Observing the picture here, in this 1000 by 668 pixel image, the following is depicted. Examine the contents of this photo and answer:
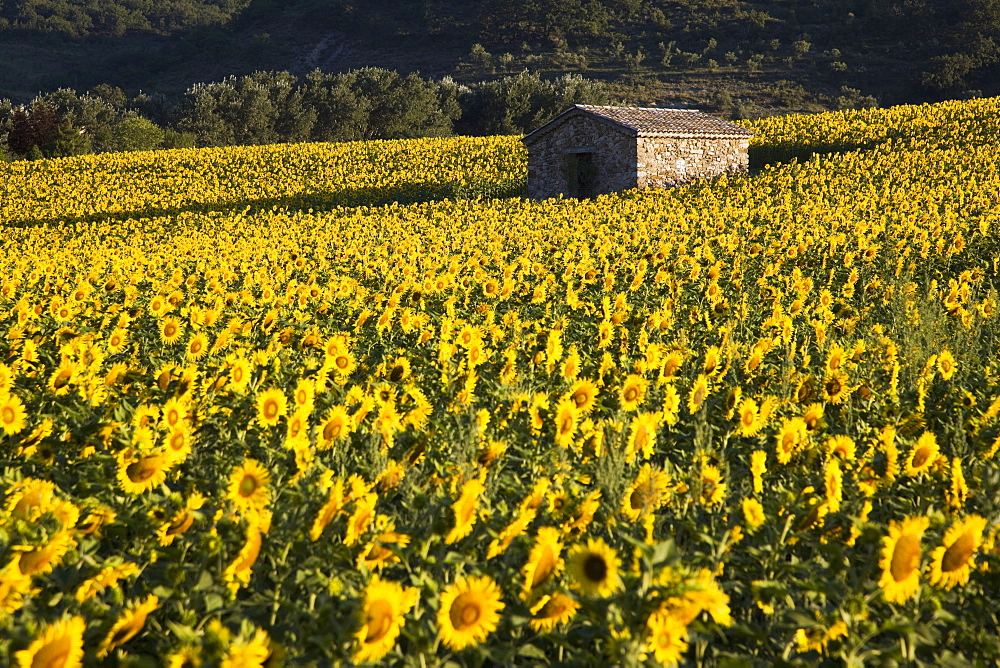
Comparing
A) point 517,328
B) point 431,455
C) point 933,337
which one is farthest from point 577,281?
point 431,455

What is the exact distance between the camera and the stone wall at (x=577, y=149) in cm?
2128

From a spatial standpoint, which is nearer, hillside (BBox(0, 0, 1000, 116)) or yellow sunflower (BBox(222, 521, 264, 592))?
yellow sunflower (BBox(222, 521, 264, 592))

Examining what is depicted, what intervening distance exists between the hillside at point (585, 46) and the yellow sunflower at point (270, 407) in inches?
2557

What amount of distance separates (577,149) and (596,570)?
70.8 feet

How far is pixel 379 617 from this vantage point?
188 cm

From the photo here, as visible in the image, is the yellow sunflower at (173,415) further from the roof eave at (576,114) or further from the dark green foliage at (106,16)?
the dark green foliage at (106,16)

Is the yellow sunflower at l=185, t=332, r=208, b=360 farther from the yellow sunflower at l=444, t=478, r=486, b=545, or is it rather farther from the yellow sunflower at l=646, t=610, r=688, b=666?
the yellow sunflower at l=646, t=610, r=688, b=666

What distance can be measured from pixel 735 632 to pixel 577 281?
6.72m

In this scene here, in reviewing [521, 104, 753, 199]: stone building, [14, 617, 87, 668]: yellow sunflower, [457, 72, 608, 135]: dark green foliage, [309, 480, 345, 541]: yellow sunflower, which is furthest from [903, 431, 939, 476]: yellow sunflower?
[457, 72, 608, 135]: dark green foliage

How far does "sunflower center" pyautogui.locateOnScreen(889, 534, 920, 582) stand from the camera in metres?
1.95

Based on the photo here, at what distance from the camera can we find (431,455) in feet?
11.7

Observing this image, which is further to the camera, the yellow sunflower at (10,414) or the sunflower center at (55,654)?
the yellow sunflower at (10,414)

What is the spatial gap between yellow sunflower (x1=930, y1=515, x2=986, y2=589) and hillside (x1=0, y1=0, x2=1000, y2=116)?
6555 centimetres

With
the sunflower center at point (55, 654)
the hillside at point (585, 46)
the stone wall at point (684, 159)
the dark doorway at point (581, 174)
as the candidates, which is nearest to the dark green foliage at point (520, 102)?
the hillside at point (585, 46)
